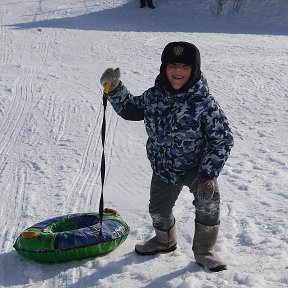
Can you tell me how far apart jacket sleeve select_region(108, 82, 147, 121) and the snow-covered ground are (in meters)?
1.05

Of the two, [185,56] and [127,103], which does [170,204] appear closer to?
[127,103]

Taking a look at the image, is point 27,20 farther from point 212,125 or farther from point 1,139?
point 212,125

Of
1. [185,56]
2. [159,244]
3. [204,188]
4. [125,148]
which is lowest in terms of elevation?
[159,244]

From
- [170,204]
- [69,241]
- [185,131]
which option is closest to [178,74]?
[185,131]

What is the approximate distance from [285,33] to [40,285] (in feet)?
39.6

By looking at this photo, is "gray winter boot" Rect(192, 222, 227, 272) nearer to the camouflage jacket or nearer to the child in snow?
the child in snow

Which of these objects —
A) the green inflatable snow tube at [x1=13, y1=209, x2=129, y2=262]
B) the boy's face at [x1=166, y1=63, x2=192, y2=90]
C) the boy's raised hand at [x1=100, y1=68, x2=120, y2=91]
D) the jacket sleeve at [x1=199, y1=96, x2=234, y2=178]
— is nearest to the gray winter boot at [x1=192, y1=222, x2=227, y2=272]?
the jacket sleeve at [x1=199, y1=96, x2=234, y2=178]

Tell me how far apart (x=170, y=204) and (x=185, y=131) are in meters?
0.59

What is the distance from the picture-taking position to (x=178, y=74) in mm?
3191

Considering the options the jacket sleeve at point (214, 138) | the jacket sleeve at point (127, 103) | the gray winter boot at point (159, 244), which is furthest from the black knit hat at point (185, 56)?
the gray winter boot at point (159, 244)

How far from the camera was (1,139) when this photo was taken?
6.71 metres

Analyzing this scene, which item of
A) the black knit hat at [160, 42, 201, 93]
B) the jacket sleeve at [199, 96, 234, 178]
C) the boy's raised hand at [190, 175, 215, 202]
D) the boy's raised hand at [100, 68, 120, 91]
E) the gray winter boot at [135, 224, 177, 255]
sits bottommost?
the gray winter boot at [135, 224, 177, 255]

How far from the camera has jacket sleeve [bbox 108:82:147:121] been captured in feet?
11.6

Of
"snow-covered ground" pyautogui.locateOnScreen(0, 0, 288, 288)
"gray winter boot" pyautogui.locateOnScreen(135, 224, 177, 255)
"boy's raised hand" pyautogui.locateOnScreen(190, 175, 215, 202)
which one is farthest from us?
"gray winter boot" pyautogui.locateOnScreen(135, 224, 177, 255)
